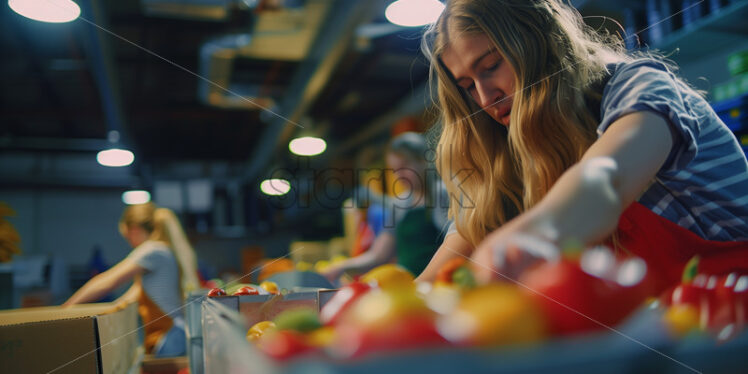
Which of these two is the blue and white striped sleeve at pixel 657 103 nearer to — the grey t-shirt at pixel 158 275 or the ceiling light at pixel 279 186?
the ceiling light at pixel 279 186

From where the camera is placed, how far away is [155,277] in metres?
2.17

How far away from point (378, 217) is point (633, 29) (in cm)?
109

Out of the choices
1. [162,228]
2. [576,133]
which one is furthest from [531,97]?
[162,228]

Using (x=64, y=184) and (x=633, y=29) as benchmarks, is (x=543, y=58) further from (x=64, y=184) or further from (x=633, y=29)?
(x=64, y=184)

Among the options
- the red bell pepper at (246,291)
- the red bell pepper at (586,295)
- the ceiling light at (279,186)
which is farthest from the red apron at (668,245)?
the ceiling light at (279,186)

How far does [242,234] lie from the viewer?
8.98 metres

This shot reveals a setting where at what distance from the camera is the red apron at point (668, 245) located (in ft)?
1.60

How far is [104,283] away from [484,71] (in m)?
1.89

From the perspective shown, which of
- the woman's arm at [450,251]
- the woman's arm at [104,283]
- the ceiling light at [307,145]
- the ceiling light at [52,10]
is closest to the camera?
the woman's arm at [450,251]

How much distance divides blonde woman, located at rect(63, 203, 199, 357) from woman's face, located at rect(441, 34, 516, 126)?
60.2 inches

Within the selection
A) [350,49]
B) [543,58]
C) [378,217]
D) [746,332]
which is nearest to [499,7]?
[543,58]

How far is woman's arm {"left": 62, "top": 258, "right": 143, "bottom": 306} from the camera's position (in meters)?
1.83

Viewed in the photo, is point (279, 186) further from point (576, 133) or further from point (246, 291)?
point (576, 133)

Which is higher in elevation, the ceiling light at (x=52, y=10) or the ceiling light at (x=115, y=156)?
the ceiling light at (x=115, y=156)
